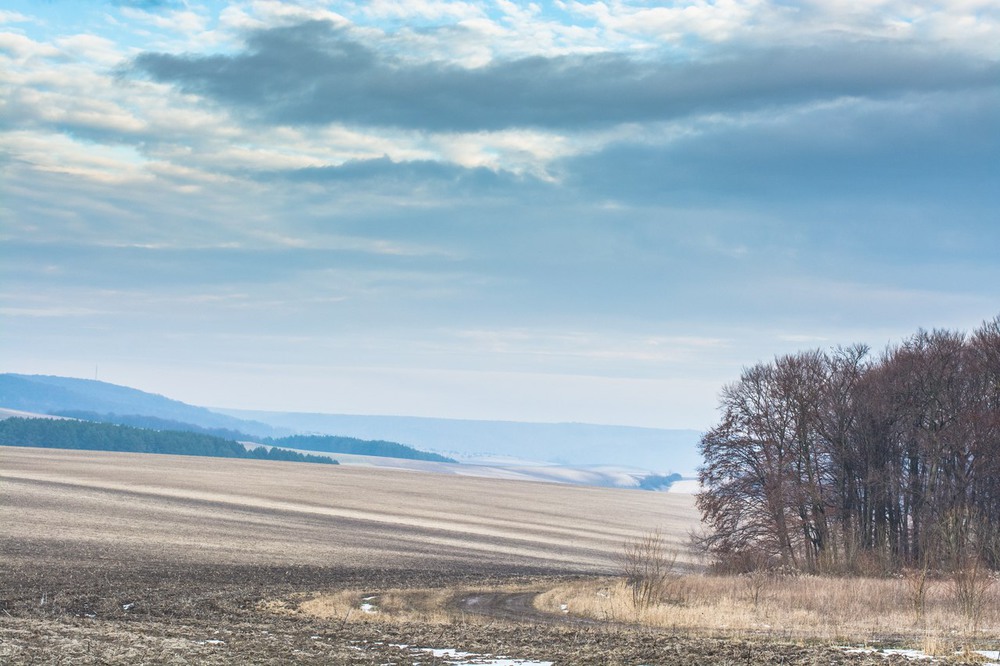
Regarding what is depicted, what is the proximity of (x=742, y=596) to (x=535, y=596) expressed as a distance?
365 inches

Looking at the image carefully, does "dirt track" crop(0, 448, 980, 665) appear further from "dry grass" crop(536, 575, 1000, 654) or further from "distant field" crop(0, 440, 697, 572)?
"dry grass" crop(536, 575, 1000, 654)

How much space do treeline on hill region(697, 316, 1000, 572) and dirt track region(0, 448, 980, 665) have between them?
11.9m

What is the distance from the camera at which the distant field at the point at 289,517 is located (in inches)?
2494

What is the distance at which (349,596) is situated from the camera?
139 feet

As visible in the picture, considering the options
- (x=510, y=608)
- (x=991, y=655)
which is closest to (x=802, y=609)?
(x=510, y=608)

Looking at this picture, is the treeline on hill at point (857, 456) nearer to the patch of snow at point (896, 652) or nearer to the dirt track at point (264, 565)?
the dirt track at point (264, 565)

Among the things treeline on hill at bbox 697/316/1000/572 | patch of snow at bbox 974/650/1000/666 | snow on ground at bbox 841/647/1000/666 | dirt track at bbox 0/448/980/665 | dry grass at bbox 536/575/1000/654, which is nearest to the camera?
patch of snow at bbox 974/650/1000/666

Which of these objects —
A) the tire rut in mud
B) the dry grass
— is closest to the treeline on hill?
the dry grass

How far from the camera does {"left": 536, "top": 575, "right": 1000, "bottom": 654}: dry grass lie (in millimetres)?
28253

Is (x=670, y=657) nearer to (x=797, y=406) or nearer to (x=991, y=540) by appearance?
(x=991, y=540)

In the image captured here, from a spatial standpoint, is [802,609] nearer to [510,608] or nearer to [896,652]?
[510,608]

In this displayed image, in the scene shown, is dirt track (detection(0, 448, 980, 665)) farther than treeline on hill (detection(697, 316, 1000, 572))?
No

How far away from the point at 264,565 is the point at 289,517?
134ft

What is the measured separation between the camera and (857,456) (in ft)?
224
